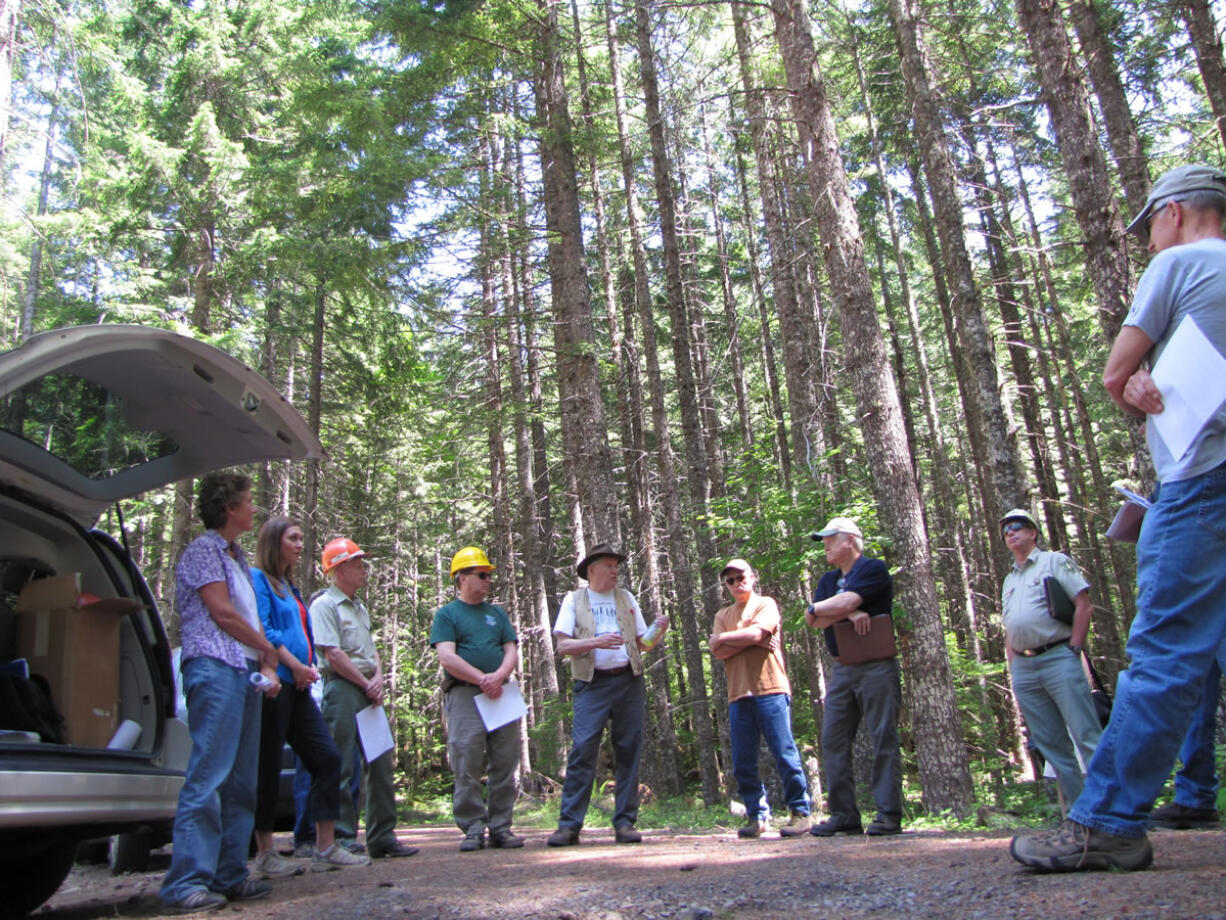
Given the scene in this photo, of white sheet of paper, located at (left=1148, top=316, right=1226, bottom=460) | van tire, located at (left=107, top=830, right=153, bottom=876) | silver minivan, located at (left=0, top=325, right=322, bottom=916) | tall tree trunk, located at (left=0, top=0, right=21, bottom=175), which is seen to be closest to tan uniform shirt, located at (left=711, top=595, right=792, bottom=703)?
silver minivan, located at (left=0, top=325, right=322, bottom=916)

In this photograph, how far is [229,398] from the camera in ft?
14.6

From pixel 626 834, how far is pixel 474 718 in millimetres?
1410

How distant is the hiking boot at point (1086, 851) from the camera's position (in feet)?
9.57

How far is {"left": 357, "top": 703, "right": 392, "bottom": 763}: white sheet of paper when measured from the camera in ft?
19.7

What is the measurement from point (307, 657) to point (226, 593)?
1.23m

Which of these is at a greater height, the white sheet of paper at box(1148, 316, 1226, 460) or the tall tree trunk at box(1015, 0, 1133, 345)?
the tall tree trunk at box(1015, 0, 1133, 345)

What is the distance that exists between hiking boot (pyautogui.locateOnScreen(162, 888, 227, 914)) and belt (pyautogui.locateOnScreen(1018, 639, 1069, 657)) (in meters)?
5.22

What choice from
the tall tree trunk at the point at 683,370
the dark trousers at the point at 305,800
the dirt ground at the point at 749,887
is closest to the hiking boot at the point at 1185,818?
the dirt ground at the point at 749,887

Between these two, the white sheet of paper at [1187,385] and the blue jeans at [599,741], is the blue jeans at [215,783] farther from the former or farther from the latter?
the white sheet of paper at [1187,385]

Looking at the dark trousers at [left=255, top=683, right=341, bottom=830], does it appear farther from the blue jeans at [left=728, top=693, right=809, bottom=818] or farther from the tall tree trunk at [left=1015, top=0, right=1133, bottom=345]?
the tall tree trunk at [left=1015, top=0, right=1133, bottom=345]

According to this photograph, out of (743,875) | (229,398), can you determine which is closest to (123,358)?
(229,398)

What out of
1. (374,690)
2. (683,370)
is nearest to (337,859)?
(374,690)

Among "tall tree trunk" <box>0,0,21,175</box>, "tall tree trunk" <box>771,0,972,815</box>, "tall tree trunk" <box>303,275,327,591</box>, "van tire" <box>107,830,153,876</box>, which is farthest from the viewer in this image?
"tall tree trunk" <box>303,275,327,591</box>

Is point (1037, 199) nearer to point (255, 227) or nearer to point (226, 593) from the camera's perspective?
point (255, 227)
